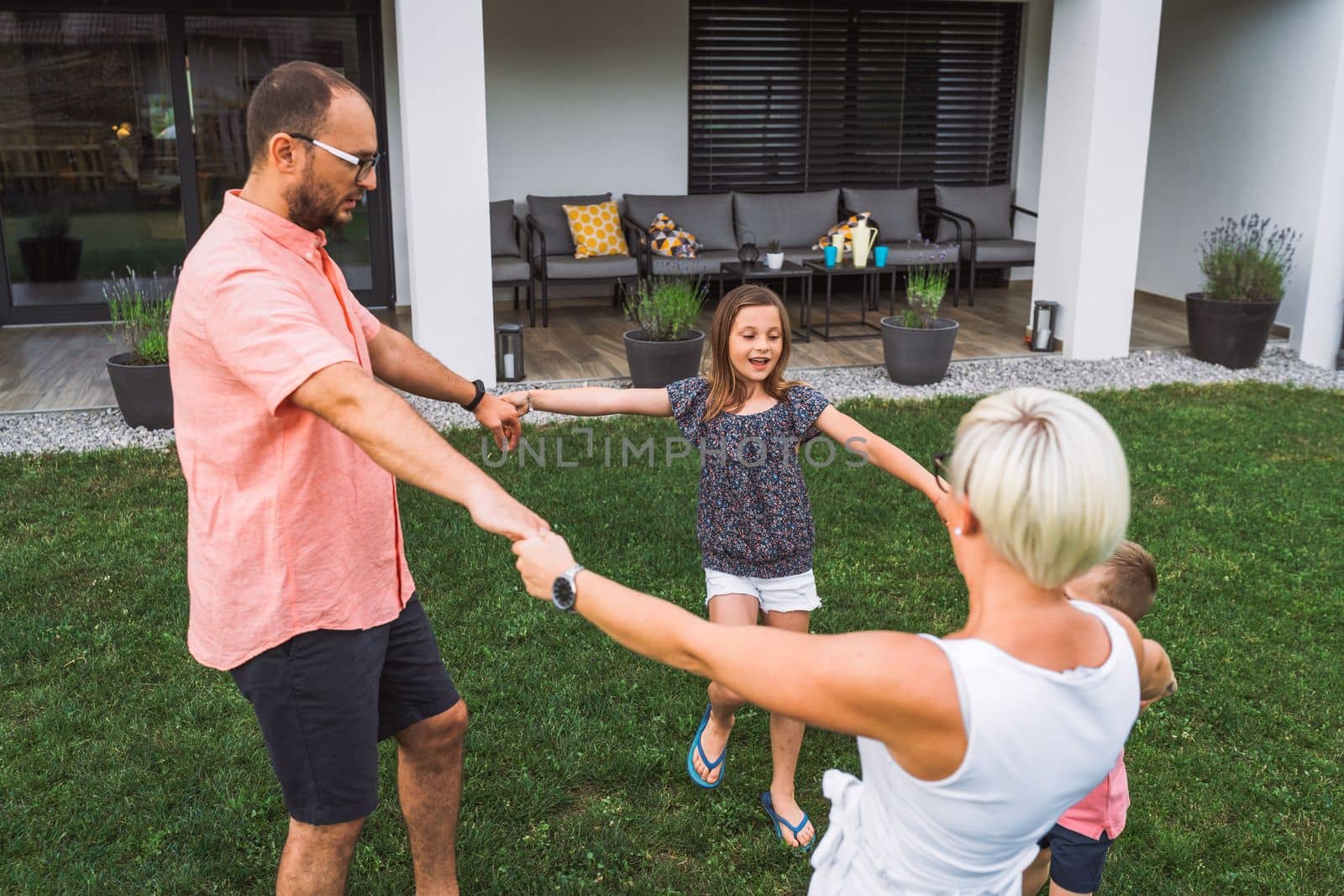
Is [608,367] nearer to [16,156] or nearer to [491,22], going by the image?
[491,22]

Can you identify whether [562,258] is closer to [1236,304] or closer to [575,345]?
[575,345]

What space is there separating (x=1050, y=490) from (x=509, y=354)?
21.9 feet

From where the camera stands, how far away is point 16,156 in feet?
31.3

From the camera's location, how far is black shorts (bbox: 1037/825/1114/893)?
239 centimetres

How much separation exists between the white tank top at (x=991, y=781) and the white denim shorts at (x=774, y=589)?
4.66 ft

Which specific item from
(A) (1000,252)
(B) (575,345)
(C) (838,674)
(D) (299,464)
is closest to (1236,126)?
(A) (1000,252)

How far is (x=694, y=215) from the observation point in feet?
34.8

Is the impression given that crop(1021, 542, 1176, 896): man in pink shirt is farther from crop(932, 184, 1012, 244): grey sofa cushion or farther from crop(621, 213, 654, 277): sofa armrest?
crop(932, 184, 1012, 244): grey sofa cushion

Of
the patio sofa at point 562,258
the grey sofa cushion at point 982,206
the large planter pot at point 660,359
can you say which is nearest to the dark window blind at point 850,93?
the grey sofa cushion at point 982,206

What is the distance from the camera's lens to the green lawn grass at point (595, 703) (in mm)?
3016

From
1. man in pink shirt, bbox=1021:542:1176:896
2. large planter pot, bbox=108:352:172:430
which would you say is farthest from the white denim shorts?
large planter pot, bbox=108:352:172:430

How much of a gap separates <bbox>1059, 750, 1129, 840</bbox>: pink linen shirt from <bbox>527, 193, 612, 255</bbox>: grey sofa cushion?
8.46m

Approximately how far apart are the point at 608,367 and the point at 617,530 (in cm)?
321

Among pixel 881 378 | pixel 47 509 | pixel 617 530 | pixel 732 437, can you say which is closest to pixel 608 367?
pixel 881 378
